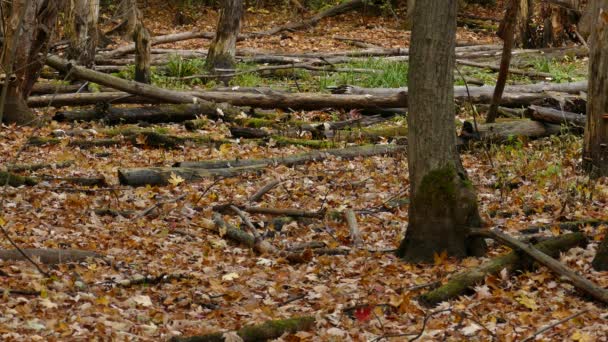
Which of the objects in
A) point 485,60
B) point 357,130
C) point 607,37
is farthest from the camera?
point 485,60

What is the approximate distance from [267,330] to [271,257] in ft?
7.84

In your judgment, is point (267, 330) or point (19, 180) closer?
point (267, 330)

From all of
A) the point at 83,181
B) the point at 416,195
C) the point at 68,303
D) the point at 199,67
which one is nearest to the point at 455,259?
the point at 416,195

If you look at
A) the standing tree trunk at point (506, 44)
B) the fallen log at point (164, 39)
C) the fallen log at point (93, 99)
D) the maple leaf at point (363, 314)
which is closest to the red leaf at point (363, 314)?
the maple leaf at point (363, 314)

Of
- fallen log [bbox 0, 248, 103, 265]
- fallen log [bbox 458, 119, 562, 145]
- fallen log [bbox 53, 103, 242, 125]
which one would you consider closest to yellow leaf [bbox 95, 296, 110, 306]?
fallen log [bbox 0, 248, 103, 265]

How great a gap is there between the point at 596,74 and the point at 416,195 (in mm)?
4085

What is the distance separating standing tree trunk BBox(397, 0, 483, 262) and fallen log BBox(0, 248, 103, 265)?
303 centimetres

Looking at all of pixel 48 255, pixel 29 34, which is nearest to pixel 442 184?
pixel 48 255

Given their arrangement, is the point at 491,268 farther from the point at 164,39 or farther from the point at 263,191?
the point at 164,39

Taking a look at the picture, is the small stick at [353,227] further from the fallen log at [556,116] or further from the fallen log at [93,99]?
the fallen log at [93,99]

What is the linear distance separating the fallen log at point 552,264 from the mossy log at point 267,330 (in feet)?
6.65

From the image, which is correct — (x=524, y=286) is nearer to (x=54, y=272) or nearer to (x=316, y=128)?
(x=54, y=272)

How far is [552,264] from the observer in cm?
726

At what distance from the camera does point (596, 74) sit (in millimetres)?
11031
